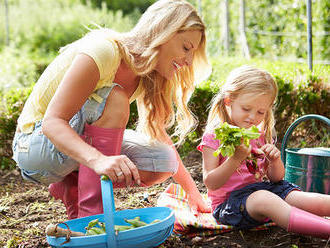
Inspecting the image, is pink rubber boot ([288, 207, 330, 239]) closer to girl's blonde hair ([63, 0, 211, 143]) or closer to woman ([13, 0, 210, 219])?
woman ([13, 0, 210, 219])

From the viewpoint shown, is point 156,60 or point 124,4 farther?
point 124,4

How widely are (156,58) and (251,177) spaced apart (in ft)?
2.70

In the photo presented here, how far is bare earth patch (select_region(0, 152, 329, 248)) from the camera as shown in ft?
7.13

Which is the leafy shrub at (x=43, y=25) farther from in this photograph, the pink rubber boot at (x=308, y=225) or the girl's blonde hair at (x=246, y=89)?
the pink rubber boot at (x=308, y=225)

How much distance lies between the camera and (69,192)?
2383 mm

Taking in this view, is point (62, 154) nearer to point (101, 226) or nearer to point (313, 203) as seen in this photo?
point (101, 226)

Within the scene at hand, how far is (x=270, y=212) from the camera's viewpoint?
216 centimetres

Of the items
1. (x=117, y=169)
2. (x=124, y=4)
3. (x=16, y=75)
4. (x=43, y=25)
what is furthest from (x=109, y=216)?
(x=124, y=4)

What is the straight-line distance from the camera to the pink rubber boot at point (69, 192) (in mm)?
2373

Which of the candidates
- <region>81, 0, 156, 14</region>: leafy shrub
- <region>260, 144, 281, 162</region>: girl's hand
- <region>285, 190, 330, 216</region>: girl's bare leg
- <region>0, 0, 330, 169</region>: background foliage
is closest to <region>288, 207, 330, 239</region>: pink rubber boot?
<region>285, 190, 330, 216</region>: girl's bare leg

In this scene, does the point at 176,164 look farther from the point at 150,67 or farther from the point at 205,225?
the point at 150,67

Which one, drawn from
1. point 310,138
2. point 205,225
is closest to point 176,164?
point 205,225

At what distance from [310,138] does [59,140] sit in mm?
2904

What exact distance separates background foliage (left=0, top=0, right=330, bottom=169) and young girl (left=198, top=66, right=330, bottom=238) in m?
0.45
